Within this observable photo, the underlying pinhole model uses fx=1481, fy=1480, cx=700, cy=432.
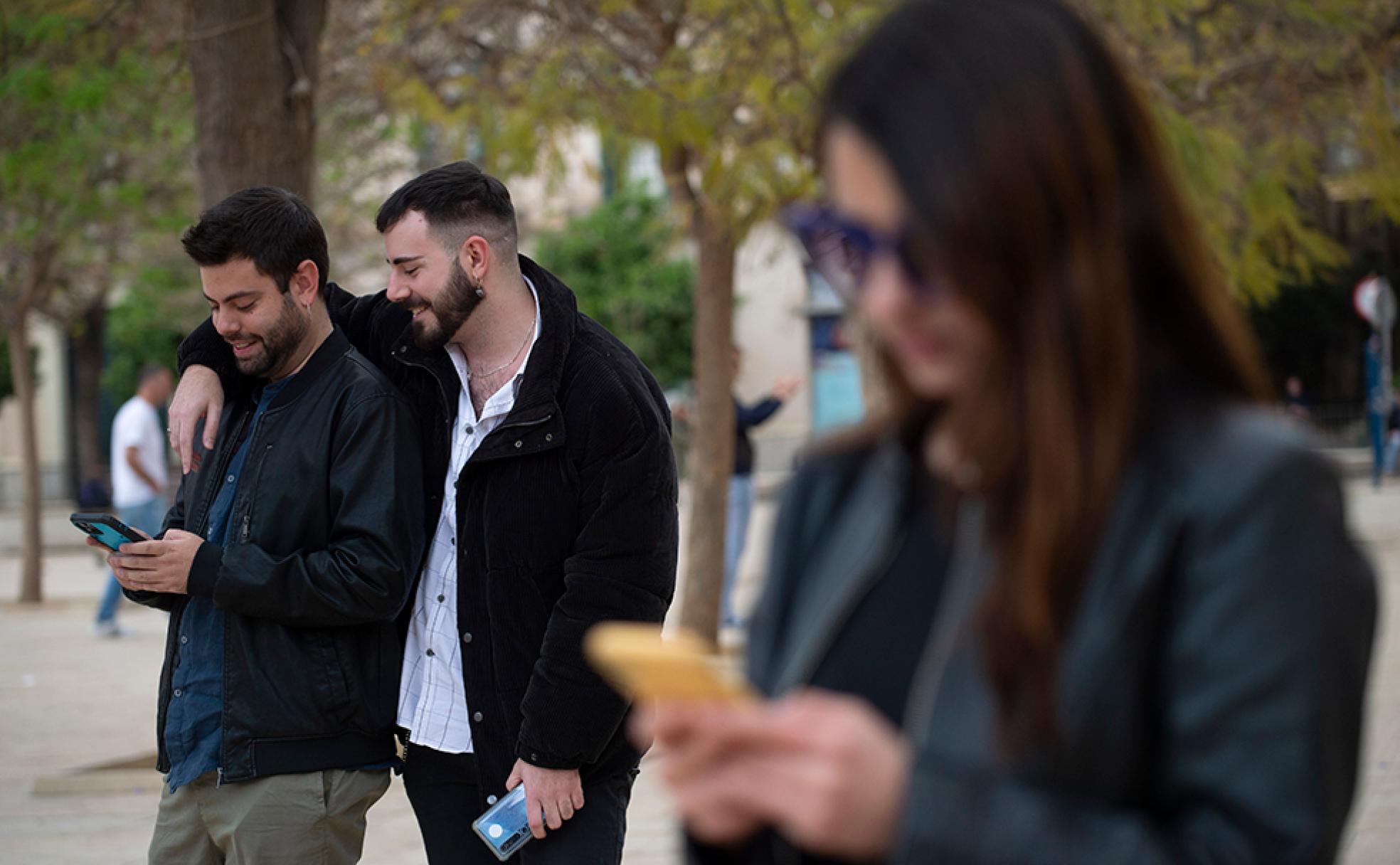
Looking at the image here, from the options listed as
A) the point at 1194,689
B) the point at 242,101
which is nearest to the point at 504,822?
the point at 1194,689

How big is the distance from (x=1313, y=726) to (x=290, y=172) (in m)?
5.67

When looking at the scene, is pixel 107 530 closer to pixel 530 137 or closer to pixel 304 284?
pixel 304 284

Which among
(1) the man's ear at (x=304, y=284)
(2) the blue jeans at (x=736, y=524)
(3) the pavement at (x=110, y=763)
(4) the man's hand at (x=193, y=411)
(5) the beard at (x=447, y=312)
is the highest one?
(1) the man's ear at (x=304, y=284)

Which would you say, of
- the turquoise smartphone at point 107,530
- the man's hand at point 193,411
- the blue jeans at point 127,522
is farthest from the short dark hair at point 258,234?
the blue jeans at point 127,522

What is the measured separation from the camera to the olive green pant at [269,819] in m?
3.18

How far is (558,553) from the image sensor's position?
323 cm

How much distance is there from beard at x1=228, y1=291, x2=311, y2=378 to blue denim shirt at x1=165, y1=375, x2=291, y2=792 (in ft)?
0.67

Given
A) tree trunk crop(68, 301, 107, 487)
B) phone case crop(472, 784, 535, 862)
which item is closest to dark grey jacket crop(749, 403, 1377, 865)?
phone case crop(472, 784, 535, 862)

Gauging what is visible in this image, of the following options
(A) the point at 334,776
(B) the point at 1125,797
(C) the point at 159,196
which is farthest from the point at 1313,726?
(C) the point at 159,196

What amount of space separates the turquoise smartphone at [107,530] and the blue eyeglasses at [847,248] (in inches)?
87.4

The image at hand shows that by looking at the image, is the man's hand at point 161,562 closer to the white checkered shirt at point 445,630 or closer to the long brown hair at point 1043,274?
the white checkered shirt at point 445,630

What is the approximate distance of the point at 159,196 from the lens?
14203mm

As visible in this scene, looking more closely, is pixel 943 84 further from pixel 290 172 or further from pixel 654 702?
pixel 290 172

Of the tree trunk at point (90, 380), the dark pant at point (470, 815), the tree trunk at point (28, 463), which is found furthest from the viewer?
the tree trunk at point (90, 380)
